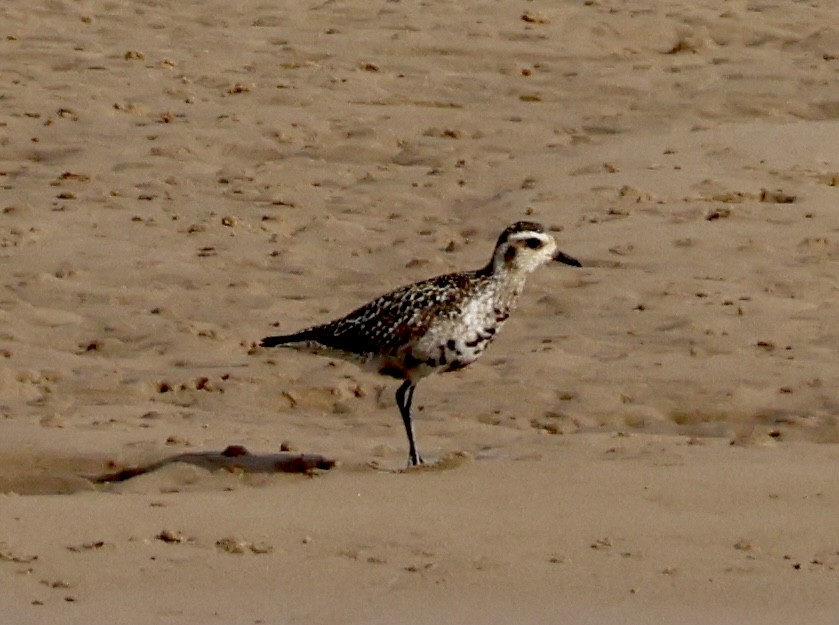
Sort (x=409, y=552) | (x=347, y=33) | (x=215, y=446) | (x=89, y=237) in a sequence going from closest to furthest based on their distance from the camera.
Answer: (x=409, y=552)
(x=215, y=446)
(x=89, y=237)
(x=347, y=33)

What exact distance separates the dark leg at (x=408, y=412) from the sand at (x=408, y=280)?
0.15m

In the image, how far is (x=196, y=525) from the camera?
8.58m

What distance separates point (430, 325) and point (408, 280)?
319 centimetres

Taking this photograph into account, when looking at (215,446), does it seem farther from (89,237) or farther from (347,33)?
(347,33)

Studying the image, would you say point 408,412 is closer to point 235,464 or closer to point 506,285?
point 506,285

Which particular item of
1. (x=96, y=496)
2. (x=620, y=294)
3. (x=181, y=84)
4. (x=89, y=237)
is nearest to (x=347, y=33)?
(x=181, y=84)

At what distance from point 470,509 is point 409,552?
2.17 feet

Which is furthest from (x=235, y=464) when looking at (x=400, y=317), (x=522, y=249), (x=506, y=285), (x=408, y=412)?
(x=522, y=249)

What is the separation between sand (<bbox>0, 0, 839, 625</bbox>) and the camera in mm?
8172

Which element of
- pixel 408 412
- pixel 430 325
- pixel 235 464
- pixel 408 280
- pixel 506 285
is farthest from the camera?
pixel 408 280

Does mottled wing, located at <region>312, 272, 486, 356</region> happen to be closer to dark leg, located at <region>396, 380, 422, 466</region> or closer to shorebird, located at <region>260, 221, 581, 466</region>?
shorebird, located at <region>260, 221, 581, 466</region>

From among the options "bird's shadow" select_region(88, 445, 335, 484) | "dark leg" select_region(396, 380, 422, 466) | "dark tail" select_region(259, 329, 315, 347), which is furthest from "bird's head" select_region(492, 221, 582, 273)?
"bird's shadow" select_region(88, 445, 335, 484)

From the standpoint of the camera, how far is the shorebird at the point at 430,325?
33.1 feet

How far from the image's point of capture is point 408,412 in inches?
402
